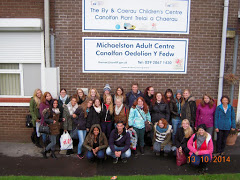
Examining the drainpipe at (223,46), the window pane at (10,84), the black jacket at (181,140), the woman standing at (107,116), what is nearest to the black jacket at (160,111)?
the black jacket at (181,140)

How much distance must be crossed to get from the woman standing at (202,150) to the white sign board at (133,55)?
227cm

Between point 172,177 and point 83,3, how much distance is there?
5.05m

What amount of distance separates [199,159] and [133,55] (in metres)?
3.28

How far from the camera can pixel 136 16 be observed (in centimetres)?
594

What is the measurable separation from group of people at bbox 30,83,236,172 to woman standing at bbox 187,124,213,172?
0.17 metres

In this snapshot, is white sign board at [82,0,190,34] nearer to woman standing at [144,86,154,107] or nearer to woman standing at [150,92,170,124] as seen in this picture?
woman standing at [144,86,154,107]

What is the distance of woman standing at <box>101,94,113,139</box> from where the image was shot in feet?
17.1

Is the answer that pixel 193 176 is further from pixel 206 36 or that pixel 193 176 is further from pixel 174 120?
pixel 206 36

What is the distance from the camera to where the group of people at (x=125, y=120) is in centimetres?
491

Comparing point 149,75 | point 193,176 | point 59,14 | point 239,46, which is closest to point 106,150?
point 193,176

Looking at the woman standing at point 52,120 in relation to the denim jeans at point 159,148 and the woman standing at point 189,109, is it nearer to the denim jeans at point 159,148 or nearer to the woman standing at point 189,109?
the denim jeans at point 159,148

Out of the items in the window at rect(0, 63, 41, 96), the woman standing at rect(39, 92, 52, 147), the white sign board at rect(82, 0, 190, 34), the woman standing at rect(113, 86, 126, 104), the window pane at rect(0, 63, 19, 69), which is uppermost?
the white sign board at rect(82, 0, 190, 34)
